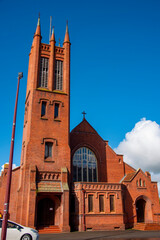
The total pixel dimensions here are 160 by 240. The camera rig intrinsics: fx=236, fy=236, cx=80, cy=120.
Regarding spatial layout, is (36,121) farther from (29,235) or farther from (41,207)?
(29,235)

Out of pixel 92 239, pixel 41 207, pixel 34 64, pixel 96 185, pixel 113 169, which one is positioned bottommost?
pixel 92 239

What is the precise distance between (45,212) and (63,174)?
4.39 meters

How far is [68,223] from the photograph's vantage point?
22.9 m

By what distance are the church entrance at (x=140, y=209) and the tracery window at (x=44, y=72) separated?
758 inches

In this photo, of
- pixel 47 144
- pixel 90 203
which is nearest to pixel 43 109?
pixel 47 144

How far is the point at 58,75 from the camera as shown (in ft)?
103

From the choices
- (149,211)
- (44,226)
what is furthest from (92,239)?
(149,211)

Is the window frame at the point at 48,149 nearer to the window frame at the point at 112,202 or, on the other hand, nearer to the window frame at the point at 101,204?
the window frame at the point at 101,204

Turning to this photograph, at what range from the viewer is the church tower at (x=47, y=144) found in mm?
23406

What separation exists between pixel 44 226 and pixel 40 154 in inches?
287

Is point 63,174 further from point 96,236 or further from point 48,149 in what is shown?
point 96,236

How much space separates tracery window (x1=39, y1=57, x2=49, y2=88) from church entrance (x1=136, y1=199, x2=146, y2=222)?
758 inches

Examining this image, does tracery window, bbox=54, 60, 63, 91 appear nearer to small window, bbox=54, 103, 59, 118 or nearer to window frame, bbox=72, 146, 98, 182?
small window, bbox=54, 103, 59, 118

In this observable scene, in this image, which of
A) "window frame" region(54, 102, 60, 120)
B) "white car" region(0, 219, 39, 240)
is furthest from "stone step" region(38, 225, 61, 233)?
"window frame" region(54, 102, 60, 120)
